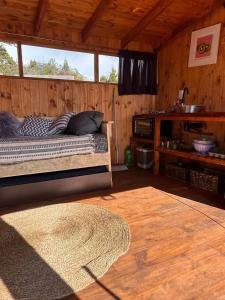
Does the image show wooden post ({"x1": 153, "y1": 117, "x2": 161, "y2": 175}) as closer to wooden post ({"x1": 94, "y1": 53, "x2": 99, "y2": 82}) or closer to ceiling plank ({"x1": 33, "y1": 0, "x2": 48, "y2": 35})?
wooden post ({"x1": 94, "y1": 53, "x2": 99, "y2": 82})

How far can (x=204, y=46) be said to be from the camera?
124 inches

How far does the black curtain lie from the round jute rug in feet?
7.77

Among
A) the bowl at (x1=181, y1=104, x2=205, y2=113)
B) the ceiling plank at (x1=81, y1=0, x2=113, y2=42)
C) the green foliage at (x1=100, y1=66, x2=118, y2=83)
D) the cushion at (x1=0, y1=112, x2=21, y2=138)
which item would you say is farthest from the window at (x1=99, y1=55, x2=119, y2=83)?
the cushion at (x1=0, y1=112, x2=21, y2=138)

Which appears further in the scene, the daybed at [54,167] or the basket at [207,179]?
the basket at [207,179]

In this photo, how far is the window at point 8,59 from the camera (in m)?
3.00

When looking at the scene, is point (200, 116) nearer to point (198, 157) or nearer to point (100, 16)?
point (198, 157)

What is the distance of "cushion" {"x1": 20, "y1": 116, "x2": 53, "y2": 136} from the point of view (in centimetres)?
292

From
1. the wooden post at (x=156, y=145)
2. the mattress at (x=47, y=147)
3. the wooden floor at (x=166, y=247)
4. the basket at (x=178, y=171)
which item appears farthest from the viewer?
the wooden post at (x=156, y=145)

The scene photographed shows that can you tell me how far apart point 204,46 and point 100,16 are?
→ 1.47 meters

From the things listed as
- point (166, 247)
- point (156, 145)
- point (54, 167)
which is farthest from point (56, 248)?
point (156, 145)

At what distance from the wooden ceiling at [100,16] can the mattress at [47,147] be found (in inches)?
64.1

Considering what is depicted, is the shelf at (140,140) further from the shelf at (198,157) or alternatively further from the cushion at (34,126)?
the cushion at (34,126)

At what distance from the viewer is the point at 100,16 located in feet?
9.80

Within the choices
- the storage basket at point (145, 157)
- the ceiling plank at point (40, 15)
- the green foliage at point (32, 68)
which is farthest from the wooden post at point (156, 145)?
the ceiling plank at point (40, 15)
